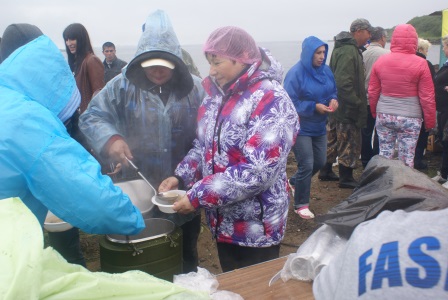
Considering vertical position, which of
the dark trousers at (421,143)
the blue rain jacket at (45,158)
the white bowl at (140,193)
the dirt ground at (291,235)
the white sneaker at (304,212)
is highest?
the blue rain jacket at (45,158)

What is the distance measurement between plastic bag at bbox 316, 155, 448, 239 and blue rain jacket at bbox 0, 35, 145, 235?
975mm

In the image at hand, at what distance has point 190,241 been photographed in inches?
114

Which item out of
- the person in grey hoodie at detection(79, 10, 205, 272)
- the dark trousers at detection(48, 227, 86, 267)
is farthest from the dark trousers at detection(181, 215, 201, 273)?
the dark trousers at detection(48, 227, 86, 267)

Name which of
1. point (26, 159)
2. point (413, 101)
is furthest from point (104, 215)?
point (413, 101)

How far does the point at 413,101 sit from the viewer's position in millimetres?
4391

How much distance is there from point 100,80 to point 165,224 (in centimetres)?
277

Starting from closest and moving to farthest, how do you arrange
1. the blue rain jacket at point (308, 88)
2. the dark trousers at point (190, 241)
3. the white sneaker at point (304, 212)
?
1. the dark trousers at point (190, 241)
2. the blue rain jacket at point (308, 88)
3. the white sneaker at point (304, 212)

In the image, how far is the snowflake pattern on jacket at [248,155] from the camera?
189 cm

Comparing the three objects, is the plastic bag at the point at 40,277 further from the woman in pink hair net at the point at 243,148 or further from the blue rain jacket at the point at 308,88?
the blue rain jacket at the point at 308,88

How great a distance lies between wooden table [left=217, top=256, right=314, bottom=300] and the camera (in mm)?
1747

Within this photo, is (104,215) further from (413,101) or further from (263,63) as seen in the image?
(413,101)

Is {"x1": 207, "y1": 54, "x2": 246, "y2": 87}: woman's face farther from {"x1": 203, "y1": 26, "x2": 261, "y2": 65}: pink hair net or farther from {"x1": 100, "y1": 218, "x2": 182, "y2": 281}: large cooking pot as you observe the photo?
{"x1": 100, "y1": 218, "x2": 182, "y2": 281}: large cooking pot

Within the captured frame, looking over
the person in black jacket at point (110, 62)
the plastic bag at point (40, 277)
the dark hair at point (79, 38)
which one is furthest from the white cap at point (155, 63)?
the person in black jacket at point (110, 62)

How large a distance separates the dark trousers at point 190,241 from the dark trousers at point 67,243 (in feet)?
2.96
